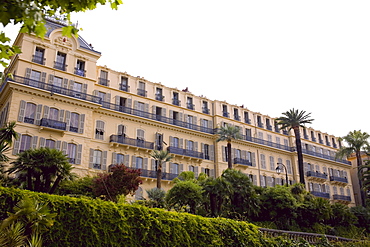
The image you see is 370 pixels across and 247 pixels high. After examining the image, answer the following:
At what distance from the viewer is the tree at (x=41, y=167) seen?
67.7 feet

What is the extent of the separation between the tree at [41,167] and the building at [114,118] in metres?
9.60

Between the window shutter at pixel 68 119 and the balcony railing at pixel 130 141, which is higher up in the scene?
the window shutter at pixel 68 119

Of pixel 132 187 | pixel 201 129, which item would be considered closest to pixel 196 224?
pixel 132 187

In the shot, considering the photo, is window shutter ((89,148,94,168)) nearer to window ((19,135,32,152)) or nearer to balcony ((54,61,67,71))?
window ((19,135,32,152))

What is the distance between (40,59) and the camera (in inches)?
1330

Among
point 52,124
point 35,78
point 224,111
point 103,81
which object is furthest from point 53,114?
point 224,111

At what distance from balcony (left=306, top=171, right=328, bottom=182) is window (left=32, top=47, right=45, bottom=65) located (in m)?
40.7

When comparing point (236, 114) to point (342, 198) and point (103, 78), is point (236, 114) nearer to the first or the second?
point (103, 78)

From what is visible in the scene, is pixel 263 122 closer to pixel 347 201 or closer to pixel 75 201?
pixel 347 201

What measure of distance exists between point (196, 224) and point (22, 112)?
23.0 m

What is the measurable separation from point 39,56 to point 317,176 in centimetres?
4311

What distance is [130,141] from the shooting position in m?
37.2

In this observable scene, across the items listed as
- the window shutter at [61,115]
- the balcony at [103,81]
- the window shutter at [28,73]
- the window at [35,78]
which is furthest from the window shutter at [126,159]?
the window shutter at [28,73]

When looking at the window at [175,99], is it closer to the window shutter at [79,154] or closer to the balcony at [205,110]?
the balcony at [205,110]
